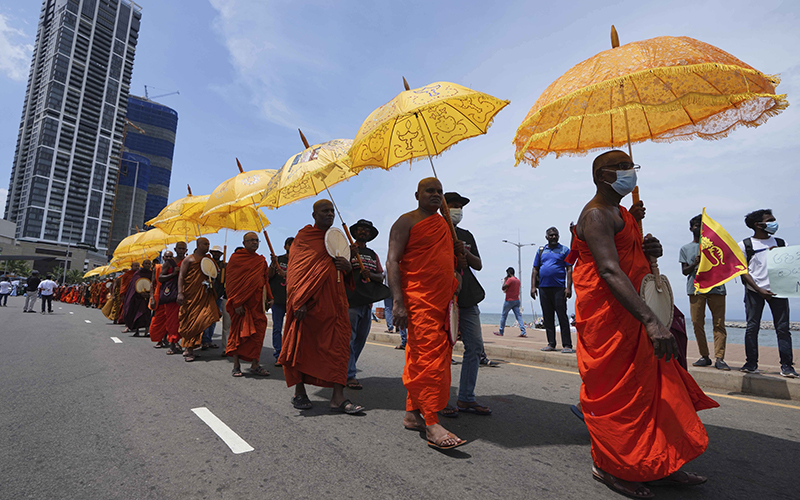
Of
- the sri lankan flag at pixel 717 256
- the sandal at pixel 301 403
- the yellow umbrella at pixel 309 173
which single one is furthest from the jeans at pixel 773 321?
the yellow umbrella at pixel 309 173

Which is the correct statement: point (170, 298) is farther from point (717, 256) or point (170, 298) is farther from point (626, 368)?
point (717, 256)

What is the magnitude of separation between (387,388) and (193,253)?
4569mm

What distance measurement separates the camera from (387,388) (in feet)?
16.8

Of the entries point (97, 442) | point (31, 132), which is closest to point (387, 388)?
point (97, 442)

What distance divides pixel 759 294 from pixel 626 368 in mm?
4442

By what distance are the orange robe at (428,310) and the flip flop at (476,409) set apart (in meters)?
0.79

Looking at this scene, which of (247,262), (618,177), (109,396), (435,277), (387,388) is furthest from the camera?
(247,262)

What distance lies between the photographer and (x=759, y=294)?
18.1 ft

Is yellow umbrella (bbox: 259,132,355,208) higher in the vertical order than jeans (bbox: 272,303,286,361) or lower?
higher

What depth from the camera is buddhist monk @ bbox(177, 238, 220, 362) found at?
7.27 m

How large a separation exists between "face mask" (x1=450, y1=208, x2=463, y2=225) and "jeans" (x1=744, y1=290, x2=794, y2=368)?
3930mm

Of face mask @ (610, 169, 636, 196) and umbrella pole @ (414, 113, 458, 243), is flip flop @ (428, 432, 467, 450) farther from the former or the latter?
face mask @ (610, 169, 636, 196)

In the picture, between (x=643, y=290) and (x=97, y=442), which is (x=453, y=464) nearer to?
(x=643, y=290)

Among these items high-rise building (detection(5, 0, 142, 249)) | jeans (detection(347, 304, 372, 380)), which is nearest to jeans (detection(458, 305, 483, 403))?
jeans (detection(347, 304, 372, 380))
